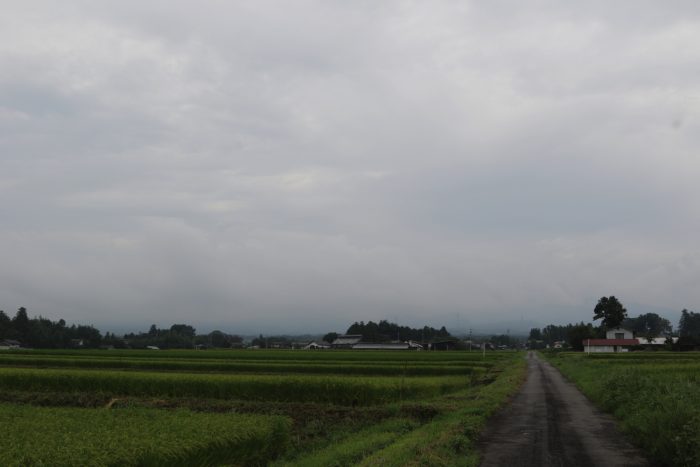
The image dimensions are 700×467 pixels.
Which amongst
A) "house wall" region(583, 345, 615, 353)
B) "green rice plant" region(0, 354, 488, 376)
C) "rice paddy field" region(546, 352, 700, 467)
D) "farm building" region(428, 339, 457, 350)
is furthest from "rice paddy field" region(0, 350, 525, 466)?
"farm building" region(428, 339, 457, 350)

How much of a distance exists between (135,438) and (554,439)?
10702 millimetres

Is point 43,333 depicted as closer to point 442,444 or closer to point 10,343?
point 10,343

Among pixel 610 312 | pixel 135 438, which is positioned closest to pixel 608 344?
pixel 610 312

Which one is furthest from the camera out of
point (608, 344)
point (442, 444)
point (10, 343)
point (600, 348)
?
point (10, 343)

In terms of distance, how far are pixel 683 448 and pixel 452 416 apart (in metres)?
9.32

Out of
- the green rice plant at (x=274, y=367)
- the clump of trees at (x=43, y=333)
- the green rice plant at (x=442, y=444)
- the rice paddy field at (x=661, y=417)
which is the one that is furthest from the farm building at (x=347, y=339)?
the green rice plant at (x=442, y=444)

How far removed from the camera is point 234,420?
52.7 feet

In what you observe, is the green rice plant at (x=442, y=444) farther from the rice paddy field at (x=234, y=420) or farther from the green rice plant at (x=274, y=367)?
the green rice plant at (x=274, y=367)

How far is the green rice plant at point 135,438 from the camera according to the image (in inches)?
419

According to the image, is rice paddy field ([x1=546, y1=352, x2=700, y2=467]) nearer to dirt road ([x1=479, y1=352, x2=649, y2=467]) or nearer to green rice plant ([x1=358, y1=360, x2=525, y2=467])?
dirt road ([x1=479, y1=352, x2=649, y2=467])

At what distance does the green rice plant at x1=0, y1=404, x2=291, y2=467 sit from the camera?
1065cm

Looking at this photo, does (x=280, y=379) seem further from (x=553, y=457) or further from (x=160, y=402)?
(x=553, y=457)

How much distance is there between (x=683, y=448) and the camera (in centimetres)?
1220

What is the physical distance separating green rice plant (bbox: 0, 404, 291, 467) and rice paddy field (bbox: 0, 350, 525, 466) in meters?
0.03
